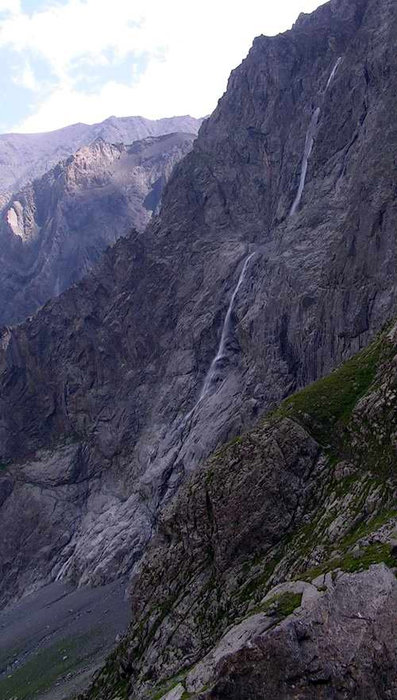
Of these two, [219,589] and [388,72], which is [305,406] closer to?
[219,589]

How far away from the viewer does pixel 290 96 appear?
411 feet

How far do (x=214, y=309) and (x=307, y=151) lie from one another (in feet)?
111

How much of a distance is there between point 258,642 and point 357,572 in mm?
3120

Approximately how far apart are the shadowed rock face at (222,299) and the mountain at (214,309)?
322 mm

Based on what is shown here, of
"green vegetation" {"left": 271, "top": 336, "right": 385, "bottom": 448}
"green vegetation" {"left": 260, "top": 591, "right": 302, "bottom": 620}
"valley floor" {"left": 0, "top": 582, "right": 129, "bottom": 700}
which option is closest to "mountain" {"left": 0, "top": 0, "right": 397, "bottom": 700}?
"valley floor" {"left": 0, "top": 582, "right": 129, "bottom": 700}

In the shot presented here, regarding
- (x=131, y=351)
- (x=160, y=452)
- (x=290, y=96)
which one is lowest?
(x=160, y=452)

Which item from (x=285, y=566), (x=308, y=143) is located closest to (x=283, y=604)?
(x=285, y=566)

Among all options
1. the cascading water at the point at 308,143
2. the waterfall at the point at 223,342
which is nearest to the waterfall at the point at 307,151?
the cascading water at the point at 308,143

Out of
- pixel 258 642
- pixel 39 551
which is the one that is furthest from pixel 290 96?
pixel 258 642

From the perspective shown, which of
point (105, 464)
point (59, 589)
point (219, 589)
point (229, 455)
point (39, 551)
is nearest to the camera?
point (219, 589)

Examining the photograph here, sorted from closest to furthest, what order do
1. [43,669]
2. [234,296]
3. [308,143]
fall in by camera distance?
[43,669], [234,296], [308,143]

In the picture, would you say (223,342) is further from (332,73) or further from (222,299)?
(332,73)

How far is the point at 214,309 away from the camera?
109m

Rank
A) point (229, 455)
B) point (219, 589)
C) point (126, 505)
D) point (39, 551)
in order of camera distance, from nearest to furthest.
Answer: point (219, 589) → point (229, 455) → point (126, 505) → point (39, 551)
